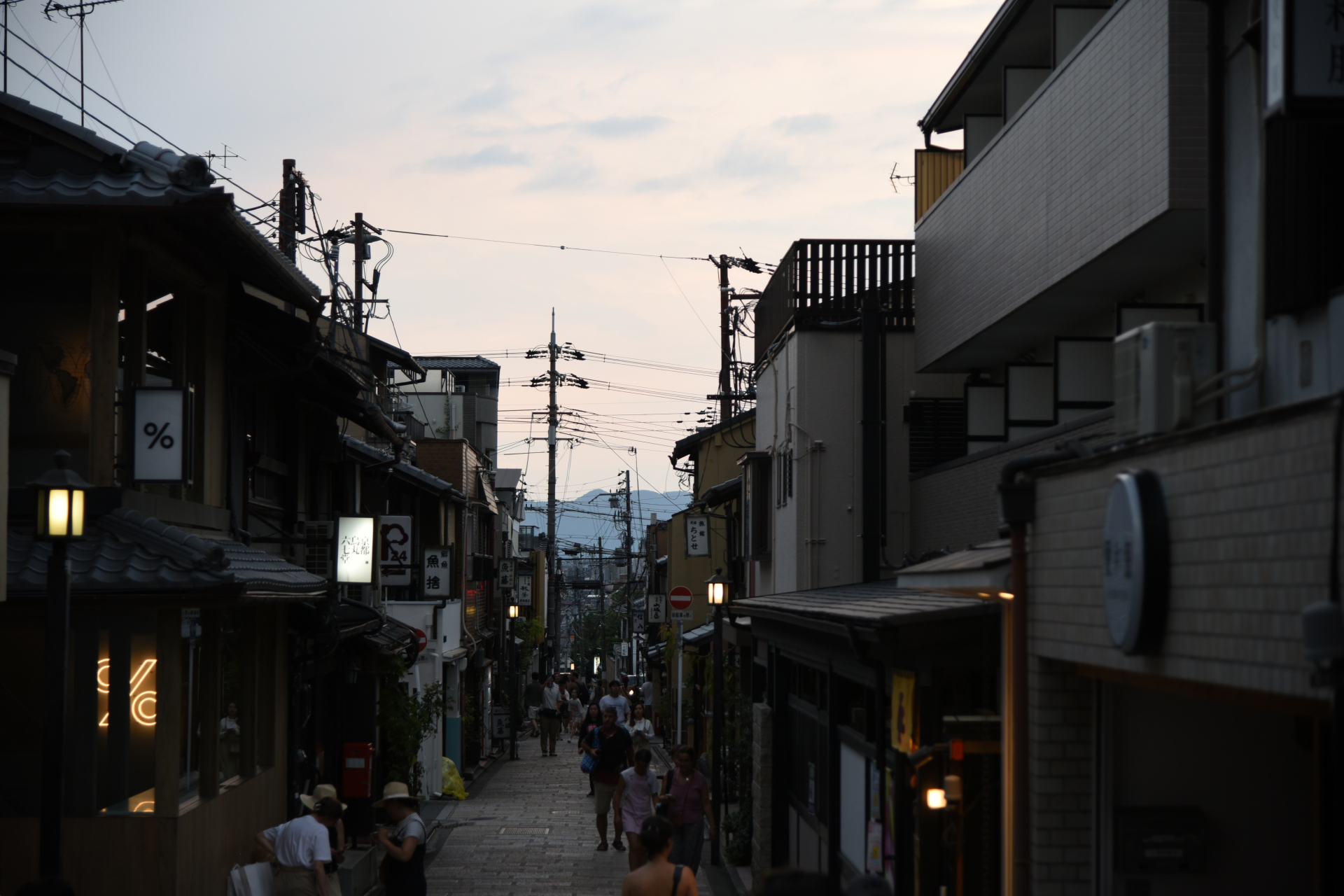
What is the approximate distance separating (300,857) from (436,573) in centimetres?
1850

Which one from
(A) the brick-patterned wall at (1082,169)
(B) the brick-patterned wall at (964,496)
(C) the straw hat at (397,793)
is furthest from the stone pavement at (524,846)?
(A) the brick-patterned wall at (1082,169)

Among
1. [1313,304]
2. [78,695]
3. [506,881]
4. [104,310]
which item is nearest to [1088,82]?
[1313,304]

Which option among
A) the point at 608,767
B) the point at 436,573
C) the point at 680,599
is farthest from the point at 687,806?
the point at 436,573

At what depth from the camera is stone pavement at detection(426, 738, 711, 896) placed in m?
17.9

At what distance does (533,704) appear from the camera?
50594 millimetres

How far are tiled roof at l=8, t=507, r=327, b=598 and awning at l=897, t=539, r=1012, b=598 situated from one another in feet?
17.0

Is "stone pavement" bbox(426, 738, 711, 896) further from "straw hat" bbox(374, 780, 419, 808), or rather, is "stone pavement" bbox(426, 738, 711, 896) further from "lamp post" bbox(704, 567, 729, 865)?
Result: "straw hat" bbox(374, 780, 419, 808)

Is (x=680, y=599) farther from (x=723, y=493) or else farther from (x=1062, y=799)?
(x=1062, y=799)

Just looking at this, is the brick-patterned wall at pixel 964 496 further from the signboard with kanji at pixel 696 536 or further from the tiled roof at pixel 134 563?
the signboard with kanji at pixel 696 536

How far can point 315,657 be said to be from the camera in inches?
621

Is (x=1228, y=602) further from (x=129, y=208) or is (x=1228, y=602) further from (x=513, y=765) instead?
(x=513, y=765)

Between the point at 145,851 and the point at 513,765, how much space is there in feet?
92.0

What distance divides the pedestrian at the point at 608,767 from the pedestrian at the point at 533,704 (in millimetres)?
24687

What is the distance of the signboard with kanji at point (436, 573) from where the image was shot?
97.9 feet
